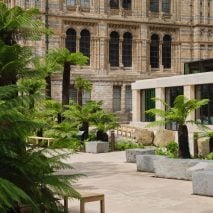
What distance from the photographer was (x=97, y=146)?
73.6 ft

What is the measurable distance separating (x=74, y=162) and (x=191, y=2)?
110 feet

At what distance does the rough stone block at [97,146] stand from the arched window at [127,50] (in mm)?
24577

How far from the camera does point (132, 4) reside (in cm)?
4678

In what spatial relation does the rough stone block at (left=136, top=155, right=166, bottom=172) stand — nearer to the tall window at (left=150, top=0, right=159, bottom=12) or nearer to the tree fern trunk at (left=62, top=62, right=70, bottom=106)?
the tree fern trunk at (left=62, top=62, right=70, bottom=106)

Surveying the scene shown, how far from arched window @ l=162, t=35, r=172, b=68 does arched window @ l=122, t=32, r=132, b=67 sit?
11.1ft

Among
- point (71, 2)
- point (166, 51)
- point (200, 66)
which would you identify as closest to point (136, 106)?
point (200, 66)

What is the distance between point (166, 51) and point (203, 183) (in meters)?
37.9

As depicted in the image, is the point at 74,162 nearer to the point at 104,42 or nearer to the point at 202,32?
the point at 104,42

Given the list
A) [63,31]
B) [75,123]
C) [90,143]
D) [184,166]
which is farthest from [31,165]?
[63,31]

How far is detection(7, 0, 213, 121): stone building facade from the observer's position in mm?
44062

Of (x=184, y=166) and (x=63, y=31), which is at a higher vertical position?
(x=63, y=31)

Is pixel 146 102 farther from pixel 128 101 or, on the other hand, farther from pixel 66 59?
pixel 128 101

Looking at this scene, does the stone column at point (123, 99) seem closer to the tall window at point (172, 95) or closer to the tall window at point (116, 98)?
the tall window at point (116, 98)

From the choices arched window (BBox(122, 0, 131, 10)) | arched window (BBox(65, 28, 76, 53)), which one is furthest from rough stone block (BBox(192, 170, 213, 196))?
arched window (BBox(122, 0, 131, 10))
